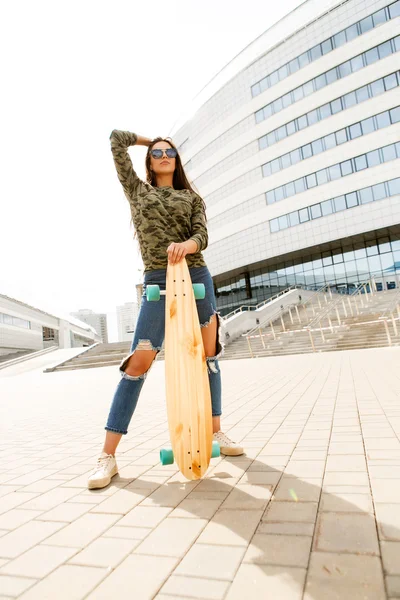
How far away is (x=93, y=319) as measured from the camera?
6142 inches

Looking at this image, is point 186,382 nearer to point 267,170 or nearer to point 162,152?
point 162,152

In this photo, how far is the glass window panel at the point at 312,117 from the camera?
30.2 m

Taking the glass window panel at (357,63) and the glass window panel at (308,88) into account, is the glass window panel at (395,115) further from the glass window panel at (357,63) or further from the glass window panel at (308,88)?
the glass window panel at (308,88)

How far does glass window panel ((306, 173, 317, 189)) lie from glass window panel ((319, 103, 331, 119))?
4.60 meters

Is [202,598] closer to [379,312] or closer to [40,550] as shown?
[40,550]

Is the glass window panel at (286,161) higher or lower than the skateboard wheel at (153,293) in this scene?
higher

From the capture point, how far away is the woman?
8.23 ft

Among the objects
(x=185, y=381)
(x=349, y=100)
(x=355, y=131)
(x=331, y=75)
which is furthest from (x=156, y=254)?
(x=331, y=75)

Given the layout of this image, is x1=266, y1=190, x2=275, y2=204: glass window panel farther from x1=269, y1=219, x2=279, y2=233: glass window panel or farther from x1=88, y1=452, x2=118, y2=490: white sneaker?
x1=88, y1=452, x2=118, y2=490: white sneaker

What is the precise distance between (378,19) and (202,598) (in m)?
36.5

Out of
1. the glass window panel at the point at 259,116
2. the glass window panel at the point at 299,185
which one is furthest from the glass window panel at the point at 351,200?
the glass window panel at the point at 259,116

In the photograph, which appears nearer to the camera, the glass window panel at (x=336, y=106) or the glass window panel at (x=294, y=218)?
the glass window panel at (x=336, y=106)

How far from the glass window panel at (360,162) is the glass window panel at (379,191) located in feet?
5.74

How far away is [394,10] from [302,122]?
9.21 m
